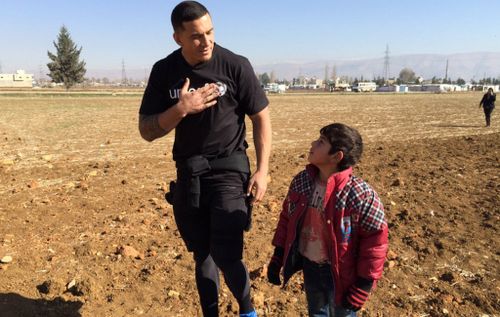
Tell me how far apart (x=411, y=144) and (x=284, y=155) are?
409cm

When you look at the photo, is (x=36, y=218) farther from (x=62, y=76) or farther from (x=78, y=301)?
(x=62, y=76)

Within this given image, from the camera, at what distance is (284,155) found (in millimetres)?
10219

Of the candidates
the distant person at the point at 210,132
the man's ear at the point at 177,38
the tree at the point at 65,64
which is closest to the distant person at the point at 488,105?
the distant person at the point at 210,132

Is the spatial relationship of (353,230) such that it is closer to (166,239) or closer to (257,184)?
(257,184)

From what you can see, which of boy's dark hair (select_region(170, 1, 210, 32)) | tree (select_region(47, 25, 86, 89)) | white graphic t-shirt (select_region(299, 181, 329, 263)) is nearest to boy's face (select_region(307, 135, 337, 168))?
white graphic t-shirt (select_region(299, 181, 329, 263))

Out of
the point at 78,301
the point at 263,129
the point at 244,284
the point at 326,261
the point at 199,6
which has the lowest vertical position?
the point at 78,301

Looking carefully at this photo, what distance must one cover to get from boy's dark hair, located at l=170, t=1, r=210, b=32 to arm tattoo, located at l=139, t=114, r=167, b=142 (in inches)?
21.1

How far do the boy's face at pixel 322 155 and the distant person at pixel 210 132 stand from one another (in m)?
0.44

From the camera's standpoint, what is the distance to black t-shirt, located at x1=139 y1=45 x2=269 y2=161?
2.51 meters

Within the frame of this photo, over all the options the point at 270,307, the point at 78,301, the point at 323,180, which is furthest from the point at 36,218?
the point at 323,180

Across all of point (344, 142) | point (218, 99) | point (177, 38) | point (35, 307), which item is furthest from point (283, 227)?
point (35, 307)

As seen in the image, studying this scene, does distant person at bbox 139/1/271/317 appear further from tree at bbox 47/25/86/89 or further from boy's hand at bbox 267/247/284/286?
tree at bbox 47/25/86/89

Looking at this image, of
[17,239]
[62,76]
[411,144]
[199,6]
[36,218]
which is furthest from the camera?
[62,76]

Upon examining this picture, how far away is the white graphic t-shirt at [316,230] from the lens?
2404mm
